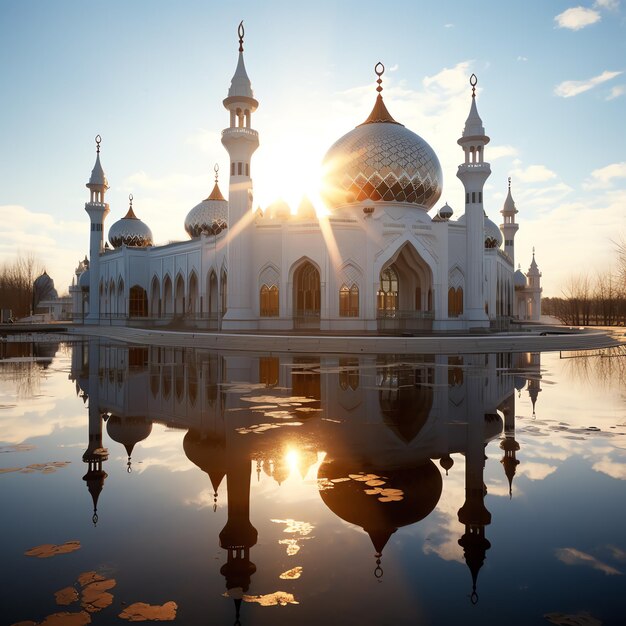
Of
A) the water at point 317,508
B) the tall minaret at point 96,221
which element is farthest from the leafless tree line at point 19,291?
the water at point 317,508

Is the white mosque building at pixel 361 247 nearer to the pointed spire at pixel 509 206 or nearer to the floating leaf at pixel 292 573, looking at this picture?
the pointed spire at pixel 509 206

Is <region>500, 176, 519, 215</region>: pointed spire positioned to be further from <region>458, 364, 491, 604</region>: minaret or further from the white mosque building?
<region>458, 364, 491, 604</region>: minaret

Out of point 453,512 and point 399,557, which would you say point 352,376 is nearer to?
point 453,512

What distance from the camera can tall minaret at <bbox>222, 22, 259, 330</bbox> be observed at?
99.8 feet

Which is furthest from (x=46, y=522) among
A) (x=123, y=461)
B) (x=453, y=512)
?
(x=453, y=512)

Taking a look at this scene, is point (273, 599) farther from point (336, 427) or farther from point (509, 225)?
point (509, 225)

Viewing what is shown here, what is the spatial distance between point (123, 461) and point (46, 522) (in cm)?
169

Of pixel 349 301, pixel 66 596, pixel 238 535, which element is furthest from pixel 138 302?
pixel 66 596

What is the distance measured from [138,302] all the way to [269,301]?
19.5 meters

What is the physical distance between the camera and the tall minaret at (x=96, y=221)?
166 ft

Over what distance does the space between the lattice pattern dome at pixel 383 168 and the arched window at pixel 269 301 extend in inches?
296

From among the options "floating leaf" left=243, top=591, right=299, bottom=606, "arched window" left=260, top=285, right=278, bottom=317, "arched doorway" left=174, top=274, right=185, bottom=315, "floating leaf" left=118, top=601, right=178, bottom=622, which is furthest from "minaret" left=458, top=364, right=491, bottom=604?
"arched doorway" left=174, top=274, right=185, bottom=315

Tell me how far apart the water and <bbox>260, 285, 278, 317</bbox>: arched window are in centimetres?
2141

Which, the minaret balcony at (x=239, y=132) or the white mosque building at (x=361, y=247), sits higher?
the minaret balcony at (x=239, y=132)
